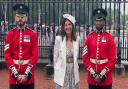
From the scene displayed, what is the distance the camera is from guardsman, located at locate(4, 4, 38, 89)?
21.2 feet

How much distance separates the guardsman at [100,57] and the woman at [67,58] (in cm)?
23

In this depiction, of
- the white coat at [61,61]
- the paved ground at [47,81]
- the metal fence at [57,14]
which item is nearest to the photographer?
the white coat at [61,61]

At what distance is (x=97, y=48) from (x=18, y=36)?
1302 millimetres

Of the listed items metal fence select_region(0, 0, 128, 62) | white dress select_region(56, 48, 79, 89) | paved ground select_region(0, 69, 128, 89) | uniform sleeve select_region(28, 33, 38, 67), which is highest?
metal fence select_region(0, 0, 128, 62)

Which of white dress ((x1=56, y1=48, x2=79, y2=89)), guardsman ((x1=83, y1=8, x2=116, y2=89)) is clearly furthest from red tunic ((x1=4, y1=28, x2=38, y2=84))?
guardsman ((x1=83, y1=8, x2=116, y2=89))

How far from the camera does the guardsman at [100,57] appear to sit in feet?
21.3

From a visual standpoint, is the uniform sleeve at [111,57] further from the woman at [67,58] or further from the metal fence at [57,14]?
the metal fence at [57,14]

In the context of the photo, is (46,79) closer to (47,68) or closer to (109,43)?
(47,68)

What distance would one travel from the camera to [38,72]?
1295 centimetres

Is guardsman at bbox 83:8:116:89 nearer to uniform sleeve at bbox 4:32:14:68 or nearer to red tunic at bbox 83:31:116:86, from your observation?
red tunic at bbox 83:31:116:86

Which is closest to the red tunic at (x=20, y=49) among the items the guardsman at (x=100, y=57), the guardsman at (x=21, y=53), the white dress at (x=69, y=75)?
the guardsman at (x=21, y=53)

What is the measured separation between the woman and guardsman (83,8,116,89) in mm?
231

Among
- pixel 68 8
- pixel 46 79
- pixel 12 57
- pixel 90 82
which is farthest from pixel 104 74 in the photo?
pixel 68 8

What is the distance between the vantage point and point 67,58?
6492 millimetres
